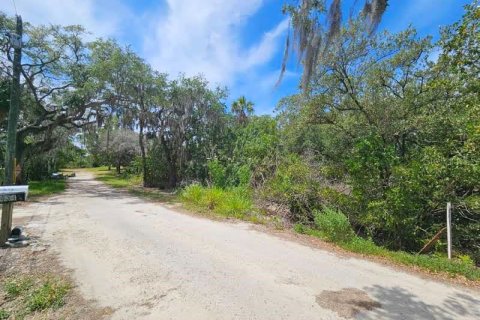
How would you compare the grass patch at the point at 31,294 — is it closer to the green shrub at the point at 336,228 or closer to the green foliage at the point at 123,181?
the green shrub at the point at 336,228

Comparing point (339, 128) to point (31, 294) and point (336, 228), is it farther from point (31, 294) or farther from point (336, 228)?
point (31, 294)

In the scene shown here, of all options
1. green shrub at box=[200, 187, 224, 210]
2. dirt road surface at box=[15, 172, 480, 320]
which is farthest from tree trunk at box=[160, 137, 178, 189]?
dirt road surface at box=[15, 172, 480, 320]

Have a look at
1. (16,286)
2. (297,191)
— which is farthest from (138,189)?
(16,286)

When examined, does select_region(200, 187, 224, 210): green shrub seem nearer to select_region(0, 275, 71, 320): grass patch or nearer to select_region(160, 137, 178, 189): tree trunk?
select_region(0, 275, 71, 320): grass patch

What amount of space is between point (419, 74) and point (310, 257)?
22.3 ft

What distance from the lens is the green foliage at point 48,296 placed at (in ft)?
10.4

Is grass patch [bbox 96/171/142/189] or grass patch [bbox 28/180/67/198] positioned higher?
grass patch [bbox 96/171/142/189]

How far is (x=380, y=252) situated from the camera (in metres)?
5.14

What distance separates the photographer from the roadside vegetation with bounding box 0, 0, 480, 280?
561 cm

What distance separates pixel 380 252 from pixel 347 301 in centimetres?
230

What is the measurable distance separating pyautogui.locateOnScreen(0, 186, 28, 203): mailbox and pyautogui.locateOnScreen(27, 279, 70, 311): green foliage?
2.08 m

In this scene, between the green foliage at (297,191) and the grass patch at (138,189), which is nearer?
the green foliage at (297,191)

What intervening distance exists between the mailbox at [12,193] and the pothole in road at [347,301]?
528 centimetres

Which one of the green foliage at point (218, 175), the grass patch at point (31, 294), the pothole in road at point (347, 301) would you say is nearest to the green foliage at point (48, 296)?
the grass patch at point (31, 294)
